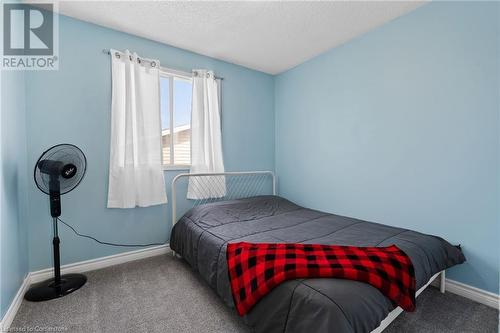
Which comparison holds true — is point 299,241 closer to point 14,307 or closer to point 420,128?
point 420,128

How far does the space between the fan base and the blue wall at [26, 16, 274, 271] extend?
0.59 ft

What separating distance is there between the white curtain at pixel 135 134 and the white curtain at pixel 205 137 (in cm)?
40

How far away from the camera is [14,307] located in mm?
1517

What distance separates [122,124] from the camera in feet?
7.41

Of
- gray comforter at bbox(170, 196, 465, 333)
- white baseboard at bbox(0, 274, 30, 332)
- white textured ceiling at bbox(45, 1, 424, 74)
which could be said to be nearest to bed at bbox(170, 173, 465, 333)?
gray comforter at bbox(170, 196, 465, 333)

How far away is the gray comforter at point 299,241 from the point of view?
100 cm

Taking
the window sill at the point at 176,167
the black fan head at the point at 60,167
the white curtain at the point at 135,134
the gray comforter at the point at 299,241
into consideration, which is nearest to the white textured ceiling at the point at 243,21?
the white curtain at the point at 135,134

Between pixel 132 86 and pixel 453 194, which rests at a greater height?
pixel 132 86

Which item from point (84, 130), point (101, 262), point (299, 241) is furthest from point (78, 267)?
point (299, 241)

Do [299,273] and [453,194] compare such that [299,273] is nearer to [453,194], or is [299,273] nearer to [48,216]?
[453,194]

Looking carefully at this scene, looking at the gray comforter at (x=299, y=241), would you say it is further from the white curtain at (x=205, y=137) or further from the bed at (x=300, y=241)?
the white curtain at (x=205, y=137)

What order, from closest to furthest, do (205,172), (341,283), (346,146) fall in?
(341,283) → (346,146) → (205,172)

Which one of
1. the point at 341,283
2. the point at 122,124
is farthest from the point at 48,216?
the point at 341,283

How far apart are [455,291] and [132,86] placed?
3.40 meters
